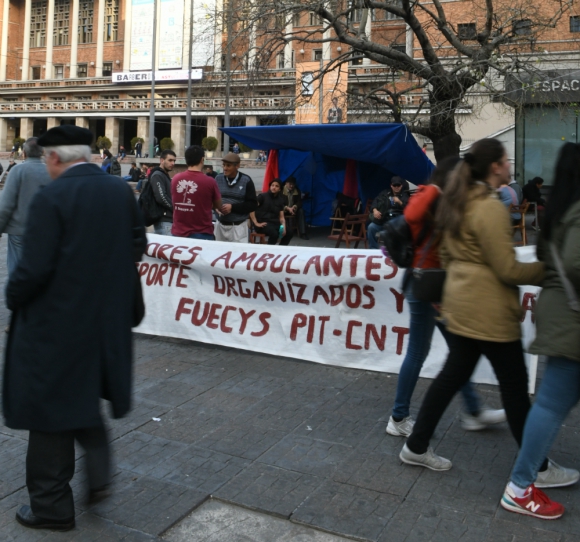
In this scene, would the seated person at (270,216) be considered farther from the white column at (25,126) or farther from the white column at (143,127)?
the white column at (25,126)

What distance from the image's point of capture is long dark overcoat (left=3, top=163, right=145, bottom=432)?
2.86 m

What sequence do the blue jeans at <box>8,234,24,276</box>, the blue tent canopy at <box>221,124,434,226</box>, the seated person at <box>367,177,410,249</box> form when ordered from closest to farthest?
the blue jeans at <box>8,234,24,276</box>
the seated person at <box>367,177,410,249</box>
the blue tent canopy at <box>221,124,434,226</box>

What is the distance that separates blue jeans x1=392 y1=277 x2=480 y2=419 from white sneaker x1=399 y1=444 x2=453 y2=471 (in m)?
0.43

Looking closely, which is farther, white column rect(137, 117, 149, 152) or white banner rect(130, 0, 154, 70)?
white banner rect(130, 0, 154, 70)

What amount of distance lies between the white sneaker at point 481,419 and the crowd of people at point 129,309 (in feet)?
2.15

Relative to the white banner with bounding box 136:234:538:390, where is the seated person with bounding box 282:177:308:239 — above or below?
above

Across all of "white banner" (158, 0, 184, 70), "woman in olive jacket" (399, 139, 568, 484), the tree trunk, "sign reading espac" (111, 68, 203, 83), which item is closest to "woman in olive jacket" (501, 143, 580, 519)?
"woman in olive jacket" (399, 139, 568, 484)

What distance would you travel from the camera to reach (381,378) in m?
5.52

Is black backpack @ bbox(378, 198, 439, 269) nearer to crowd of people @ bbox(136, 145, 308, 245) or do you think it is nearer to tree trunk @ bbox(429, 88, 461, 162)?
crowd of people @ bbox(136, 145, 308, 245)

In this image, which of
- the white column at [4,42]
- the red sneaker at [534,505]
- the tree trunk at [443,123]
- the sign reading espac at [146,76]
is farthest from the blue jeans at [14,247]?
Answer: the white column at [4,42]

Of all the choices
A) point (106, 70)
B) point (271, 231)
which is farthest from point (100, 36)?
point (271, 231)

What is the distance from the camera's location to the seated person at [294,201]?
15242 mm

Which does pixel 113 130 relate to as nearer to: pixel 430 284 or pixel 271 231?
pixel 271 231

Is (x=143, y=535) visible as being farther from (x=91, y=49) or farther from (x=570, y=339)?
(x=91, y=49)
